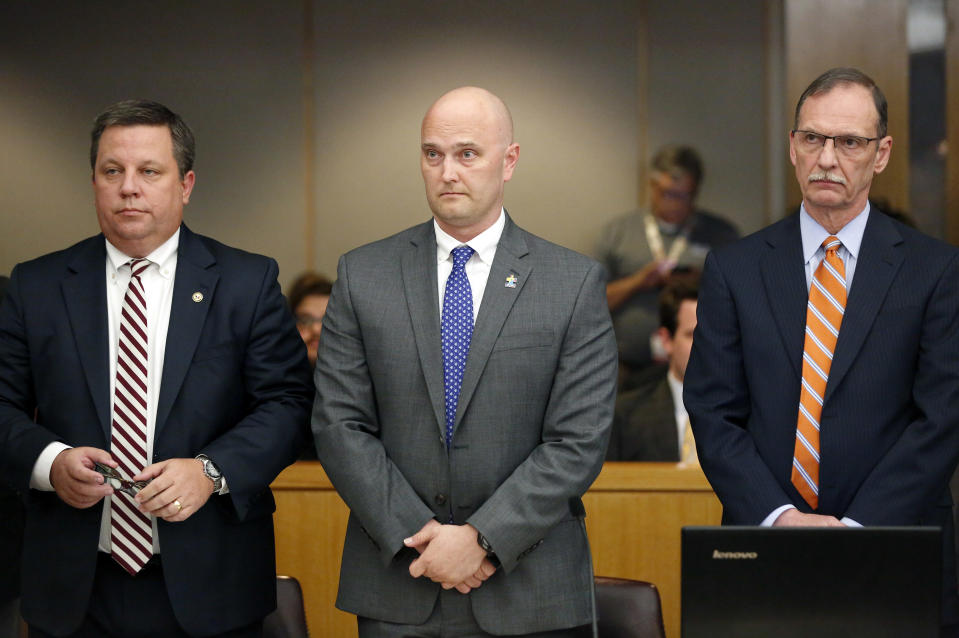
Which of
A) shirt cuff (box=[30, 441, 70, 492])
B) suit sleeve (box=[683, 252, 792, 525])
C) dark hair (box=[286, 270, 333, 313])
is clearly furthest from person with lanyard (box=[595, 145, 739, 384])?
shirt cuff (box=[30, 441, 70, 492])

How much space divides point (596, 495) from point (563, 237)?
9.38 ft

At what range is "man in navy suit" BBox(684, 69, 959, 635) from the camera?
8.44ft

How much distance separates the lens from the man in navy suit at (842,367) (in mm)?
2572

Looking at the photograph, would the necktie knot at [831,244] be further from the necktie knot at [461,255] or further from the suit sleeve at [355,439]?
the suit sleeve at [355,439]

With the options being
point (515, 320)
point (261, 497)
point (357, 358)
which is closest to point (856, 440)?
point (515, 320)

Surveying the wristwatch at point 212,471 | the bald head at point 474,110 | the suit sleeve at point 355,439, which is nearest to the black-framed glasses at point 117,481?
the wristwatch at point 212,471

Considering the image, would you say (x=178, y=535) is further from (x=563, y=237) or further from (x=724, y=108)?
(x=724, y=108)

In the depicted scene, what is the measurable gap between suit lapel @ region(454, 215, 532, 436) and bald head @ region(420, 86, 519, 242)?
93 mm

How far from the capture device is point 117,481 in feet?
8.41

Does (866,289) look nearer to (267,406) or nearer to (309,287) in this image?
(267,406)

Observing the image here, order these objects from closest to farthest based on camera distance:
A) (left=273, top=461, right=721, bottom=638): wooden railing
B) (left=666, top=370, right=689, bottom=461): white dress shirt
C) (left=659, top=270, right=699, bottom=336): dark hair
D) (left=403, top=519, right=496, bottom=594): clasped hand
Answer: (left=403, top=519, right=496, bottom=594): clasped hand < (left=273, top=461, right=721, bottom=638): wooden railing < (left=666, top=370, right=689, bottom=461): white dress shirt < (left=659, top=270, right=699, bottom=336): dark hair

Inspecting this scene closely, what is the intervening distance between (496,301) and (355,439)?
41 centimetres

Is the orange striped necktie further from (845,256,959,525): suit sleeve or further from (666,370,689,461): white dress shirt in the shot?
(666,370,689,461): white dress shirt

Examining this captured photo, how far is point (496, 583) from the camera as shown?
8.26 ft
